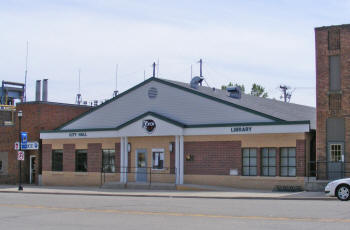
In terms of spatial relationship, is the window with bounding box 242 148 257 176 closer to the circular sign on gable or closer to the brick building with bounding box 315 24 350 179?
the brick building with bounding box 315 24 350 179

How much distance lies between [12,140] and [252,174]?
20023 mm

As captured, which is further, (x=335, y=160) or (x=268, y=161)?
(x=268, y=161)

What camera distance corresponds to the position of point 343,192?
886 inches

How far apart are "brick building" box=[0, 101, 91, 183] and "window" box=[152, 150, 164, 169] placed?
1043cm

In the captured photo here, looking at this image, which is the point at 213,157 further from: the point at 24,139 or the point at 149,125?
the point at 24,139

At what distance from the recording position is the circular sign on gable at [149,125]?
114ft

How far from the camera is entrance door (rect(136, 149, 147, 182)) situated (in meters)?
35.6

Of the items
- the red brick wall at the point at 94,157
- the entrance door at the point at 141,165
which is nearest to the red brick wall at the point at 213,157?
the entrance door at the point at 141,165

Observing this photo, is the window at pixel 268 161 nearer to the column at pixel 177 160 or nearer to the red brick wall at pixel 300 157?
the red brick wall at pixel 300 157

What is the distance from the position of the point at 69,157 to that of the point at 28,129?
483 cm

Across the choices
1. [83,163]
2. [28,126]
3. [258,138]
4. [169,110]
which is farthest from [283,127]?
[28,126]

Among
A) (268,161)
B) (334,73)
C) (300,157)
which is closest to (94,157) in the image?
(268,161)

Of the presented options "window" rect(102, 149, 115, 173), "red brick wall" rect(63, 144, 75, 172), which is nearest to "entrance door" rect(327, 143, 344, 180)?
"window" rect(102, 149, 115, 173)

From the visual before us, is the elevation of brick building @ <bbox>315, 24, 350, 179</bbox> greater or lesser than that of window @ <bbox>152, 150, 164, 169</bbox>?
greater
